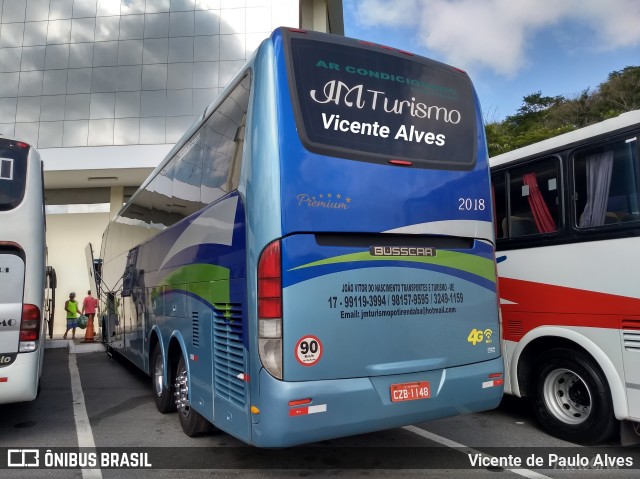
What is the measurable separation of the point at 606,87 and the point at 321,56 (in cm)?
5100

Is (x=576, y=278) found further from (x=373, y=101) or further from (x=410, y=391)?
(x=373, y=101)

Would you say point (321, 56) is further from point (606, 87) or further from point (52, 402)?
point (606, 87)

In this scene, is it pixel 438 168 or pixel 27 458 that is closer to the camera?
pixel 438 168

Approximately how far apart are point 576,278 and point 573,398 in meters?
1.28

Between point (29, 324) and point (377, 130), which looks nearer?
point (377, 130)

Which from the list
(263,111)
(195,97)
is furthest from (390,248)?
(195,97)

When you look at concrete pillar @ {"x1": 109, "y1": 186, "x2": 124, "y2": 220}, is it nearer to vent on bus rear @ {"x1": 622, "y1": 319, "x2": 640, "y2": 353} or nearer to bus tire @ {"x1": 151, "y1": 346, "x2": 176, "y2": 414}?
bus tire @ {"x1": 151, "y1": 346, "x2": 176, "y2": 414}

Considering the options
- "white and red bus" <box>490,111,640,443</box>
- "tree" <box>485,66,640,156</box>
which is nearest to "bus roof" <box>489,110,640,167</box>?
"white and red bus" <box>490,111,640,443</box>

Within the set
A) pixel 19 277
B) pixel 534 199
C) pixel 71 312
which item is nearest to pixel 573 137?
pixel 534 199

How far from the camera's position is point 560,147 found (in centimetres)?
551

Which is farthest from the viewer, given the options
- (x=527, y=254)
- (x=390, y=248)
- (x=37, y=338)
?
(x=527, y=254)

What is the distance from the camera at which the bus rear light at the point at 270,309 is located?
360 centimetres

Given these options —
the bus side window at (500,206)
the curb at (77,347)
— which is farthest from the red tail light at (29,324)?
the curb at (77,347)

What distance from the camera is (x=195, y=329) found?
16.3 ft
